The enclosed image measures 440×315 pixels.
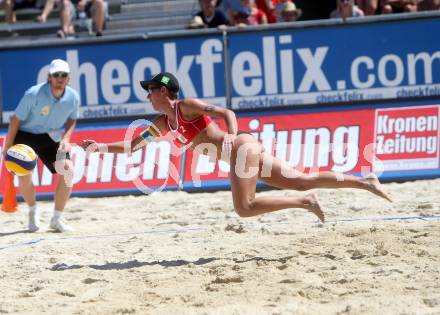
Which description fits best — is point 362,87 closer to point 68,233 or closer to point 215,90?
point 215,90

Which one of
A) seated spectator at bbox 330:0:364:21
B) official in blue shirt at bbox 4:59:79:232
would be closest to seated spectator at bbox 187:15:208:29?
seated spectator at bbox 330:0:364:21

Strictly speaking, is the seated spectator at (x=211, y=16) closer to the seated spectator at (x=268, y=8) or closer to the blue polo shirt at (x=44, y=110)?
the seated spectator at (x=268, y=8)

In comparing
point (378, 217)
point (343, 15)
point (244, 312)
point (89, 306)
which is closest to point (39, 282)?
point (89, 306)

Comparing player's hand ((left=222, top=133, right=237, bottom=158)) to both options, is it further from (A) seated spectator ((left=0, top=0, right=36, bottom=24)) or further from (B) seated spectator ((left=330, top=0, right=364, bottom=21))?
(A) seated spectator ((left=0, top=0, right=36, bottom=24))

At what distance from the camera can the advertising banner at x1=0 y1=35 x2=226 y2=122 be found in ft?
36.2

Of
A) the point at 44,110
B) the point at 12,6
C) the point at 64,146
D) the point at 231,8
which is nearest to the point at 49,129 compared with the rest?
the point at 44,110

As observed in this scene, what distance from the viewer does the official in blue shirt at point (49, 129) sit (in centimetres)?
819

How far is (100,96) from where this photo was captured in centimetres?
1121

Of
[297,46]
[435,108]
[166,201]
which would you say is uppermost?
[297,46]

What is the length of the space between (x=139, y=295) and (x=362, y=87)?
6.11 meters

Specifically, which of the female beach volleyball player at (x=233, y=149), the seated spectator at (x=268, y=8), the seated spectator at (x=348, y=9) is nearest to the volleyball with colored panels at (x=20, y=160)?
the female beach volleyball player at (x=233, y=149)

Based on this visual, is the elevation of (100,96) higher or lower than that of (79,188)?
higher

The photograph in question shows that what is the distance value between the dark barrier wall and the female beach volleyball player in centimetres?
405

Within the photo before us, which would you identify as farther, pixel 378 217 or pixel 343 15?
pixel 343 15
